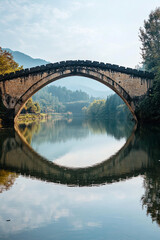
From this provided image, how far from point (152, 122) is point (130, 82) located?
4.29 metres

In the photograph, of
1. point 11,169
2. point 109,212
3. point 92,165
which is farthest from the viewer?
point 92,165

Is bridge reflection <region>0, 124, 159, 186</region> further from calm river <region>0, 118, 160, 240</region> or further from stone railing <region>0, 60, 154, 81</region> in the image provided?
stone railing <region>0, 60, 154, 81</region>

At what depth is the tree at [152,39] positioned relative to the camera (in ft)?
98.3

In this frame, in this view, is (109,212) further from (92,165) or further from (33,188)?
(92,165)

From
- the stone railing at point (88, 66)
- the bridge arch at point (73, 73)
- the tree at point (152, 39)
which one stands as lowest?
the bridge arch at point (73, 73)

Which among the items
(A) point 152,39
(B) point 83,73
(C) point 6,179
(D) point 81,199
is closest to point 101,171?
(D) point 81,199

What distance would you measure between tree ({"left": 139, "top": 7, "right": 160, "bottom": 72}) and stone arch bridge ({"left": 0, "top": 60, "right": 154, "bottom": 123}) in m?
6.21

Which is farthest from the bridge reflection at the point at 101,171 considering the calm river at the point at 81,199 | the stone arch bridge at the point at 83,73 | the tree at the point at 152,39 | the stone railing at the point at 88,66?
the tree at the point at 152,39

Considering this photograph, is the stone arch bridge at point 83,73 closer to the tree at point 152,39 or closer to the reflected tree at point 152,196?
the tree at point 152,39

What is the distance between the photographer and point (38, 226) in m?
3.28

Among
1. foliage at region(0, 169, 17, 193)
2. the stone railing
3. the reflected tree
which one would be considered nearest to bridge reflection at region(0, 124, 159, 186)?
foliage at region(0, 169, 17, 193)

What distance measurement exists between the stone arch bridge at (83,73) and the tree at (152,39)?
6212mm

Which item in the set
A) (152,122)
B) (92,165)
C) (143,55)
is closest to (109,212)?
(92,165)

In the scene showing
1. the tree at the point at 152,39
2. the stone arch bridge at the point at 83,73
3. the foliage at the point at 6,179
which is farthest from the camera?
the tree at the point at 152,39
